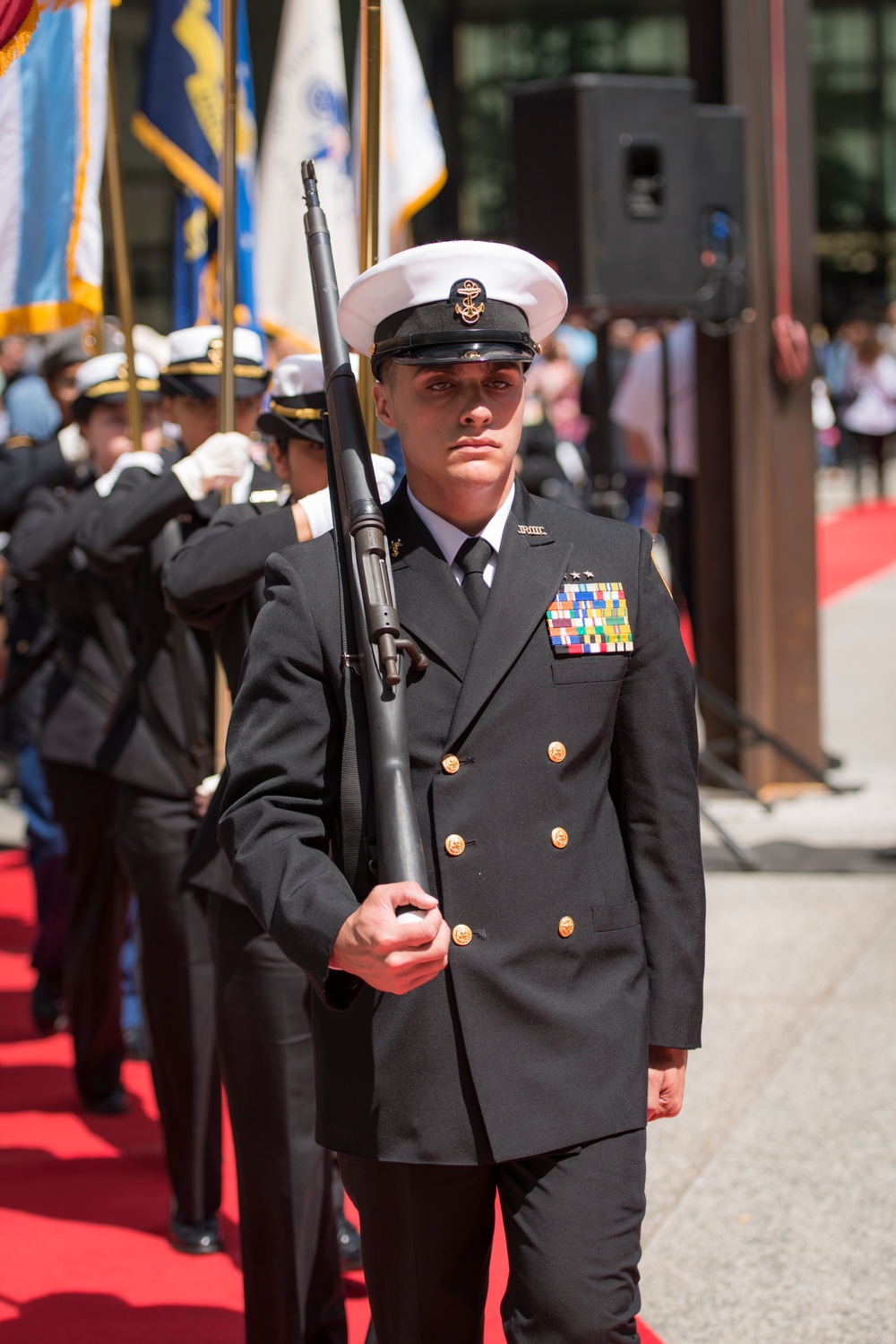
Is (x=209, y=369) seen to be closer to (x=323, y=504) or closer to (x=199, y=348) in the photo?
(x=199, y=348)

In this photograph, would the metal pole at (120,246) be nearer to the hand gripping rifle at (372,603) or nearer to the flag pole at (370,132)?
the flag pole at (370,132)

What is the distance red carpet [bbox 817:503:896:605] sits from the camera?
14.3 m

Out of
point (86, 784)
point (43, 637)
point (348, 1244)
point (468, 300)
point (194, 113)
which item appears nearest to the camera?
point (468, 300)

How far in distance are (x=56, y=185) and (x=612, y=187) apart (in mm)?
3195

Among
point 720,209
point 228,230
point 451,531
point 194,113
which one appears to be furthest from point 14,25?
point 720,209

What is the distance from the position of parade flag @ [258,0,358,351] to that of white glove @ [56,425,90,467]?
211cm

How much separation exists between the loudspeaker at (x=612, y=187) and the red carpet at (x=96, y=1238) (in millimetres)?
3633

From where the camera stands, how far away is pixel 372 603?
2.24 m

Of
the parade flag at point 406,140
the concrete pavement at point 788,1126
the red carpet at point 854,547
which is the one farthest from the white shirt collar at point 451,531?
the red carpet at point 854,547

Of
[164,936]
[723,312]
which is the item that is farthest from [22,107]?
[723,312]

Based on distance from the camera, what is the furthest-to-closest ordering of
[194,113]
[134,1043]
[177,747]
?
[194,113] → [134,1043] → [177,747]

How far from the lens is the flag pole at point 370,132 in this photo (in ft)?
9.98

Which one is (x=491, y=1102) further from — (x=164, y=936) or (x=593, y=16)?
(x=593, y=16)

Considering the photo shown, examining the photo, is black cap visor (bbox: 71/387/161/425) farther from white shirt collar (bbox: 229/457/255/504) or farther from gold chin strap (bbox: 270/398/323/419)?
gold chin strap (bbox: 270/398/323/419)
